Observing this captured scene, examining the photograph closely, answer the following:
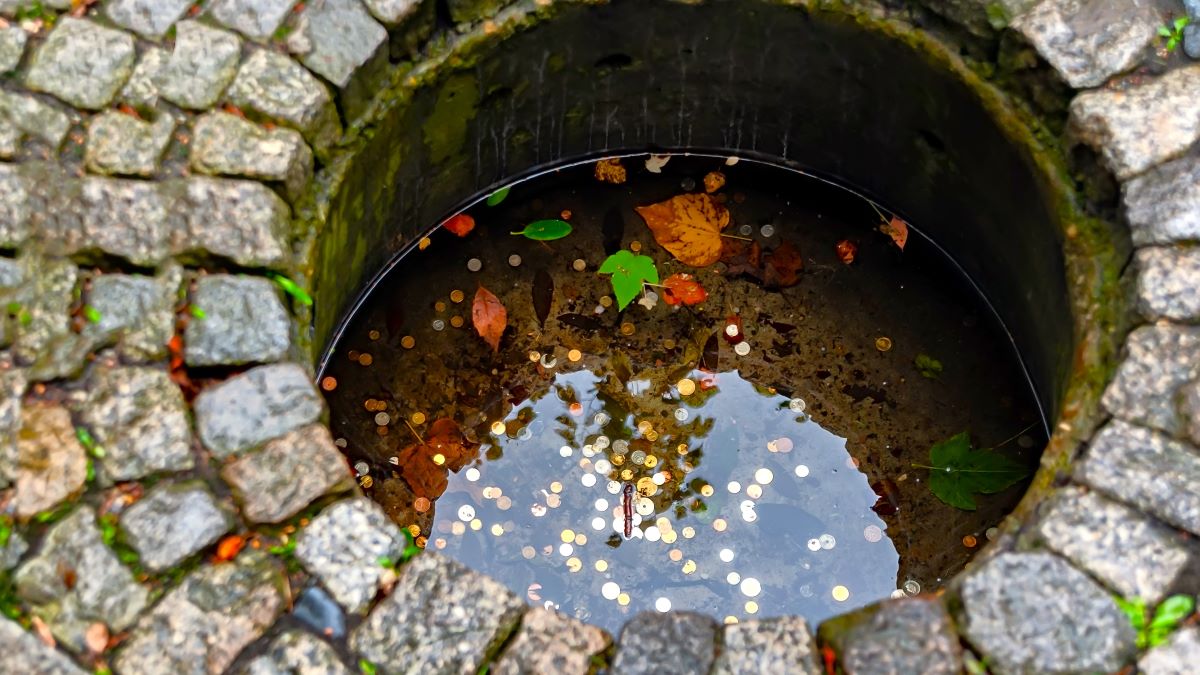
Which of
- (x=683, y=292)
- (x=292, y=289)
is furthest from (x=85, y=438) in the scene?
(x=683, y=292)

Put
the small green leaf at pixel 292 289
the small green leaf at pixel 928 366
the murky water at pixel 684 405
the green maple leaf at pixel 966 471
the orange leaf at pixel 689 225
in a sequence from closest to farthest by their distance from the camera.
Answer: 1. the small green leaf at pixel 292 289
2. the murky water at pixel 684 405
3. the green maple leaf at pixel 966 471
4. the small green leaf at pixel 928 366
5. the orange leaf at pixel 689 225

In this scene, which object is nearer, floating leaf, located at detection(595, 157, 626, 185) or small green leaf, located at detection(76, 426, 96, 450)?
small green leaf, located at detection(76, 426, 96, 450)

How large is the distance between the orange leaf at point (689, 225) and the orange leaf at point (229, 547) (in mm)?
1929

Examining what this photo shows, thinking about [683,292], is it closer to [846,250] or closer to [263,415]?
[846,250]

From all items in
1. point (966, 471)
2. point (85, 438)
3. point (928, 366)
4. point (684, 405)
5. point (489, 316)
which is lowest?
point (85, 438)

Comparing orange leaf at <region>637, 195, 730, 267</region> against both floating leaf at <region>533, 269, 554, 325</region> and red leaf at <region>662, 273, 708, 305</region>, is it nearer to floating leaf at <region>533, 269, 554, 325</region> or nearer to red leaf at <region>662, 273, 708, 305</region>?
red leaf at <region>662, 273, 708, 305</region>

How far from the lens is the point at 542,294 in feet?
13.2

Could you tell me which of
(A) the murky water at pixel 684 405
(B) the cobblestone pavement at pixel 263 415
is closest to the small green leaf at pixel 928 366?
(A) the murky water at pixel 684 405

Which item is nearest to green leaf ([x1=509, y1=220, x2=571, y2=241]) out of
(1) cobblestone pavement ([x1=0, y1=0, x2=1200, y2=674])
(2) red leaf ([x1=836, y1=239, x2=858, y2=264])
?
(2) red leaf ([x1=836, y1=239, x2=858, y2=264])

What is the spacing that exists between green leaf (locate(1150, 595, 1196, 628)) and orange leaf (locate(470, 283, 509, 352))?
208 cm

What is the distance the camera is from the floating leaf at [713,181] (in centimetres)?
425

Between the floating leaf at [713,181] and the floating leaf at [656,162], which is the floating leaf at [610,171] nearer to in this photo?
the floating leaf at [656,162]

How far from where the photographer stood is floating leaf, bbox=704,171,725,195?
4246 millimetres

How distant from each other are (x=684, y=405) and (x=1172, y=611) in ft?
5.27
